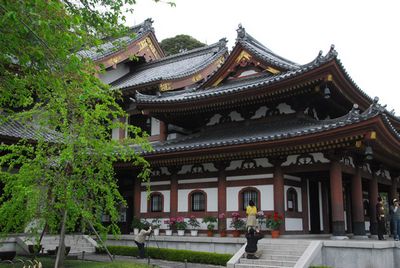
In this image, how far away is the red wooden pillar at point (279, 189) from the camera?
670 inches

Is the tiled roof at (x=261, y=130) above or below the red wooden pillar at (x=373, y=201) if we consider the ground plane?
above

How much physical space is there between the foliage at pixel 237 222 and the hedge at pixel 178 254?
1.75 metres

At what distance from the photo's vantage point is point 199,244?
58.6 ft

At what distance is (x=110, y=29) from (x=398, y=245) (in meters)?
12.2

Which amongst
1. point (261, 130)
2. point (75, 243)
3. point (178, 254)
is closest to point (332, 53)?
point (261, 130)

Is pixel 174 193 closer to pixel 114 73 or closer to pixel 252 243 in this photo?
pixel 252 243

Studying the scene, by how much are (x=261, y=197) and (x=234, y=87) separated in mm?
5641

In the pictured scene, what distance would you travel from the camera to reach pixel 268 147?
1650 centimetres

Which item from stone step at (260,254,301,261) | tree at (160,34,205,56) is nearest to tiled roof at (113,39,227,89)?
stone step at (260,254,301,261)

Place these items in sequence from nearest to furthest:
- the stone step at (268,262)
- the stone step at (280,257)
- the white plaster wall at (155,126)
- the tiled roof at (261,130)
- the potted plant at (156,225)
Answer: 1. the stone step at (268,262)
2. the stone step at (280,257)
3. the tiled roof at (261,130)
4. the potted plant at (156,225)
5. the white plaster wall at (155,126)

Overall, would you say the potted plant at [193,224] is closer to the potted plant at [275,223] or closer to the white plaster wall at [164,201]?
the white plaster wall at [164,201]

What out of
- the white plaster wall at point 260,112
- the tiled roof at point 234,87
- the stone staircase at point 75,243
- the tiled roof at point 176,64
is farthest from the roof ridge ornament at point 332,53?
the stone staircase at point 75,243

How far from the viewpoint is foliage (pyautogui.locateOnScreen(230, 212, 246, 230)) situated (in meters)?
17.6

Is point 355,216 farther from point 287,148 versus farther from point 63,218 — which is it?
point 63,218
